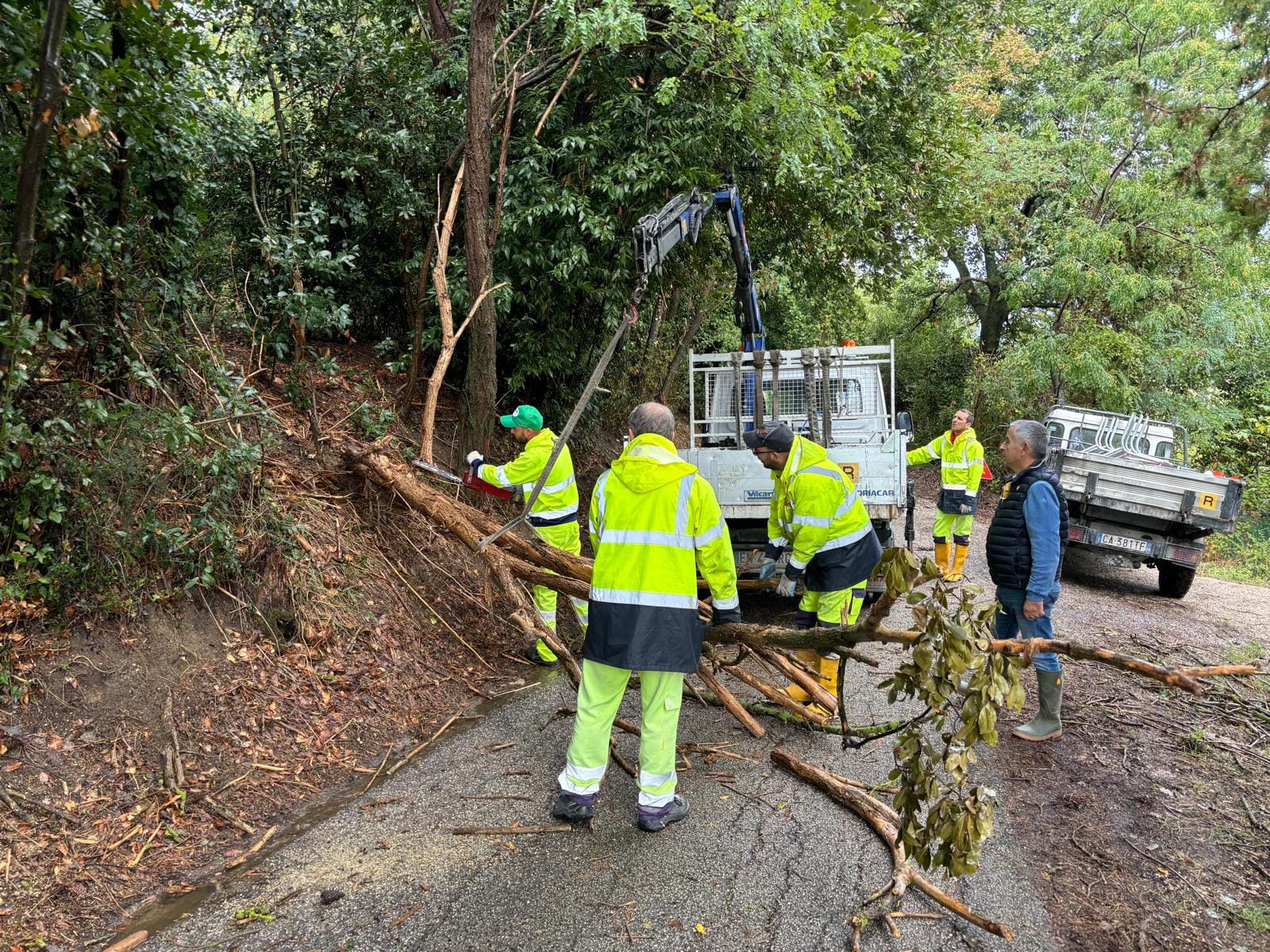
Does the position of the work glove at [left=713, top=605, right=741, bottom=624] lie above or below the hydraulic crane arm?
below

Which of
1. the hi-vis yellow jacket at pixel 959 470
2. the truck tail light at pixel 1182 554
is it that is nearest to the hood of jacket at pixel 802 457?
the hi-vis yellow jacket at pixel 959 470

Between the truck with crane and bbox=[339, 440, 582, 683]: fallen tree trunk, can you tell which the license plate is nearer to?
the truck with crane

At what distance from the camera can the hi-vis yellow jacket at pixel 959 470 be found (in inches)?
358

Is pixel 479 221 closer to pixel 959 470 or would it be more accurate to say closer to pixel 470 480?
pixel 470 480

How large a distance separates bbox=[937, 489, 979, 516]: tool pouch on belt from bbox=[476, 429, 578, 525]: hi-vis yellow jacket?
183 inches

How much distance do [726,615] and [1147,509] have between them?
7480 mm

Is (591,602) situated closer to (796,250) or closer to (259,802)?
(259,802)

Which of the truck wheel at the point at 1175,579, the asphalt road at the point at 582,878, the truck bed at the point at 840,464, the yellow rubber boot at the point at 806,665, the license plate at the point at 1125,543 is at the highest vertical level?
the truck bed at the point at 840,464

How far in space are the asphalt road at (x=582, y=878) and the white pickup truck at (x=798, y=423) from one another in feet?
9.90

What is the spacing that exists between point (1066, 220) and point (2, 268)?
721 inches

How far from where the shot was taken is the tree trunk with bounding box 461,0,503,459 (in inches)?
258

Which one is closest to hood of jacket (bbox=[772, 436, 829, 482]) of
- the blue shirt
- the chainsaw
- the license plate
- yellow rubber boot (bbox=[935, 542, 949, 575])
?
the blue shirt

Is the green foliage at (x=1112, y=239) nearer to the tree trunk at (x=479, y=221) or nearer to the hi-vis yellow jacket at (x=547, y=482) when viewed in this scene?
the tree trunk at (x=479, y=221)

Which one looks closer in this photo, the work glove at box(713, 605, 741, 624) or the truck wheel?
the work glove at box(713, 605, 741, 624)
